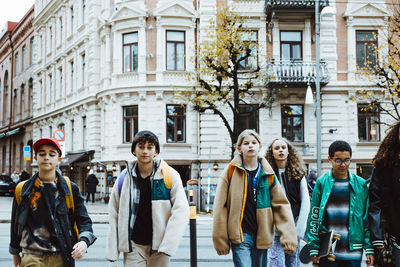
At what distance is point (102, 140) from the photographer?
27.0 metres

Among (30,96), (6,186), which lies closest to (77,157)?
(6,186)

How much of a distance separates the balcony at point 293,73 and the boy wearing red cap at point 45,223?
20.1m

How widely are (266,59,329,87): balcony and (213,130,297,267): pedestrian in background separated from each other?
746 inches

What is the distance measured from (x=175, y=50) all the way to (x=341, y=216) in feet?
69.9

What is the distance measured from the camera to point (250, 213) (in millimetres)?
4734

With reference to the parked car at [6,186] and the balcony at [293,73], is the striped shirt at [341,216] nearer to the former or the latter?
the balcony at [293,73]

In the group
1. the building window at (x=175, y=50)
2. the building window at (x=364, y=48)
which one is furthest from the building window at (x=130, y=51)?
the building window at (x=364, y=48)

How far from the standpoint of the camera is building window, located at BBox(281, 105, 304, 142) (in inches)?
969

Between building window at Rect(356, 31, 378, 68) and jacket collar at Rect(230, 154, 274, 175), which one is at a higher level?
building window at Rect(356, 31, 378, 68)

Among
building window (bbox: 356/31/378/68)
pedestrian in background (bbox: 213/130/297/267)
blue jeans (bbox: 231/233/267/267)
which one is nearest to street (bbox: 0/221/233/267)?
blue jeans (bbox: 231/233/267/267)

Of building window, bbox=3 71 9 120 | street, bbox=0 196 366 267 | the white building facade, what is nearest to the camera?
street, bbox=0 196 366 267

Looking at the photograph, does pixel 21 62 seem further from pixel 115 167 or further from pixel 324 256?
pixel 324 256

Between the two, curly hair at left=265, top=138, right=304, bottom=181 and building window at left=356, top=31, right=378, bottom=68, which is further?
building window at left=356, top=31, right=378, bottom=68

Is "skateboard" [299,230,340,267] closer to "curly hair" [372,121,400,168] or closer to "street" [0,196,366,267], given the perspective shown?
"curly hair" [372,121,400,168]
